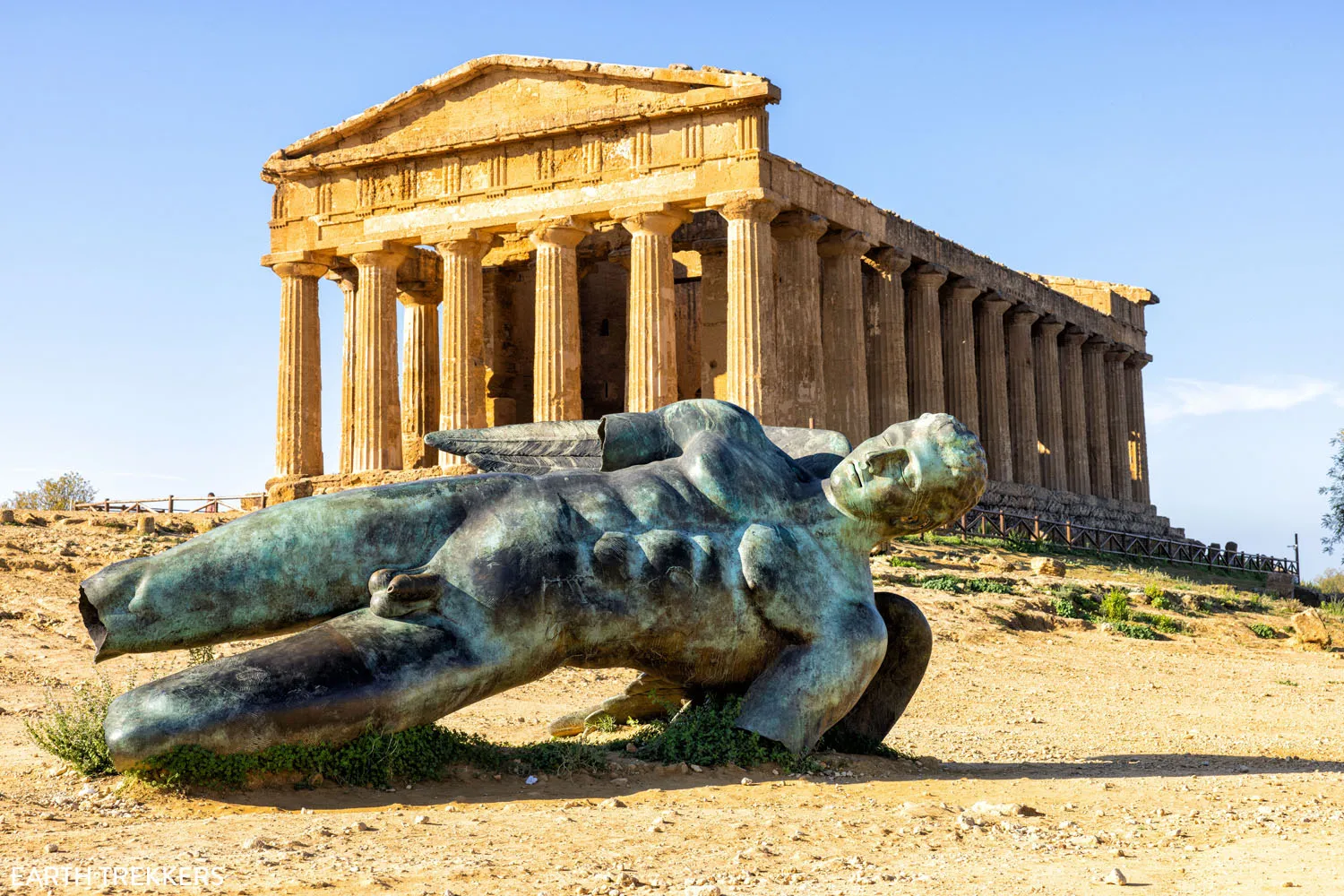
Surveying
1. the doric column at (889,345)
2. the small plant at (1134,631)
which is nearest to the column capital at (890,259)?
the doric column at (889,345)

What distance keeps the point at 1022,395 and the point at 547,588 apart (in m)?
38.0

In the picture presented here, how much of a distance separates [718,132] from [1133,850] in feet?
83.1

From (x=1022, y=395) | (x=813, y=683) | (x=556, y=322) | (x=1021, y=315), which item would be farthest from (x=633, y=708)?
(x=1021, y=315)

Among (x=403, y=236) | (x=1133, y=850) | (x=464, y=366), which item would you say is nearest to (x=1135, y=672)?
(x=1133, y=850)

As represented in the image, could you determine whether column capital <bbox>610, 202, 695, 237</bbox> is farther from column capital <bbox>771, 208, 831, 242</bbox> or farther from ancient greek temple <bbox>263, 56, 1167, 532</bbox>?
column capital <bbox>771, 208, 831, 242</bbox>

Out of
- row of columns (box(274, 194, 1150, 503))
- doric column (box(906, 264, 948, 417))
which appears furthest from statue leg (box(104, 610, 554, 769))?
doric column (box(906, 264, 948, 417))

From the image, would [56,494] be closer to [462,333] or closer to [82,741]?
[462,333]

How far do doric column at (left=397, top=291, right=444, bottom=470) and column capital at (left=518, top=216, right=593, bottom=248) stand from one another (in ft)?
17.9

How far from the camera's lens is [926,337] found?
37.9m

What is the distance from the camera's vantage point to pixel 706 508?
24.2 ft

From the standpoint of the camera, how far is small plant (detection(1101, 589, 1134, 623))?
22016 mm

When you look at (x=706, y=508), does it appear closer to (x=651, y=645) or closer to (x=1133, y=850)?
(x=651, y=645)

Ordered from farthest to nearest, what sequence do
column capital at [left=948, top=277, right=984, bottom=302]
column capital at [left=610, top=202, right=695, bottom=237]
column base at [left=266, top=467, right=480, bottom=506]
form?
column capital at [left=948, top=277, right=984, bottom=302] < column base at [left=266, top=467, right=480, bottom=506] < column capital at [left=610, top=202, right=695, bottom=237]

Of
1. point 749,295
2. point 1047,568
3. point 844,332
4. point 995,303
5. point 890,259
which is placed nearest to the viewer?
point 1047,568
